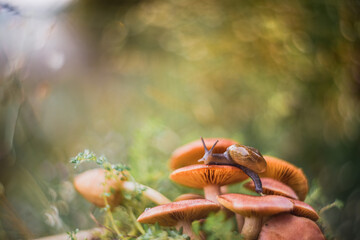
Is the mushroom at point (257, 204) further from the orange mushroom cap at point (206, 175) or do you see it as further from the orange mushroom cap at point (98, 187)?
the orange mushroom cap at point (98, 187)

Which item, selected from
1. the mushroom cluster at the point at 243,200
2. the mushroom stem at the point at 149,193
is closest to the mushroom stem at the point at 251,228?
the mushroom cluster at the point at 243,200

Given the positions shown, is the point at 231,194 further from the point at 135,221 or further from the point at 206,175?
the point at 135,221

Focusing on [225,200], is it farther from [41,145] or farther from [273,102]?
[273,102]

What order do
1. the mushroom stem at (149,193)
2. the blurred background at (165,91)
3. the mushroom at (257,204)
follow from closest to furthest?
1. the mushroom at (257,204)
2. the mushroom stem at (149,193)
3. the blurred background at (165,91)

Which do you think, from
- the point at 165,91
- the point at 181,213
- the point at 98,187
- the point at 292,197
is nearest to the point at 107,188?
the point at 98,187

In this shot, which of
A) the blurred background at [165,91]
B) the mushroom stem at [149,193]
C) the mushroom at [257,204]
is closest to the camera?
the mushroom at [257,204]

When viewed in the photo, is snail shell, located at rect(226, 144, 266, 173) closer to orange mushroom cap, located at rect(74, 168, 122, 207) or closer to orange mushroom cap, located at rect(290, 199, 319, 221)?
orange mushroom cap, located at rect(290, 199, 319, 221)

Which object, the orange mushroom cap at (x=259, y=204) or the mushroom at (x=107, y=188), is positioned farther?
the mushroom at (x=107, y=188)

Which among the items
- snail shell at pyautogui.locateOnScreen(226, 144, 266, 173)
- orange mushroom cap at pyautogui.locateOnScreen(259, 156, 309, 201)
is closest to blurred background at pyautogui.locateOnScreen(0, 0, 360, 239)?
orange mushroom cap at pyautogui.locateOnScreen(259, 156, 309, 201)

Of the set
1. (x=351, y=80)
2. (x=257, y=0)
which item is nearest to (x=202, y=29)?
(x=257, y=0)
